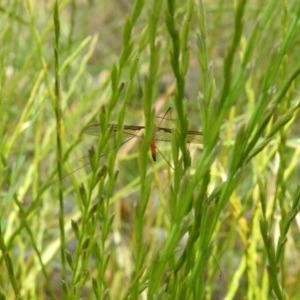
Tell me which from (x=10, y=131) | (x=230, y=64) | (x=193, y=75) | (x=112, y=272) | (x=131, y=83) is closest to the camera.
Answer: (x=230, y=64)

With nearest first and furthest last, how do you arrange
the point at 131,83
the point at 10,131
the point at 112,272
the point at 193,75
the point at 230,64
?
the point at 230,64
the point at 131,83
the point at 112,272
the point at 10,131
the point at 193,75

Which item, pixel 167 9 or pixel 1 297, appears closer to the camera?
pixel 167 9

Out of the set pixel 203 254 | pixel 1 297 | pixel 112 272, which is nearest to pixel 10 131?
pixel 112 272

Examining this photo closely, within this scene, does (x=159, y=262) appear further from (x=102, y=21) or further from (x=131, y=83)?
(x=102, y=21)

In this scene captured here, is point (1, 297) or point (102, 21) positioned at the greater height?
point (102, 21)

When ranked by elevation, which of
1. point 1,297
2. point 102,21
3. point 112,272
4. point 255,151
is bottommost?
point 112,272

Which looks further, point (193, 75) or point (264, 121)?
point (193, 75)

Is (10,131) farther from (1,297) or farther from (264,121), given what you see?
(264,121)

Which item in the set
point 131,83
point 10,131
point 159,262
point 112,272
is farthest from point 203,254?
point 10,131

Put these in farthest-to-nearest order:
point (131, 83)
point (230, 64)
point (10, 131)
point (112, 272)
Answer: point (10, 131), point (112, 272), point (131, 83), point (230, 64)
